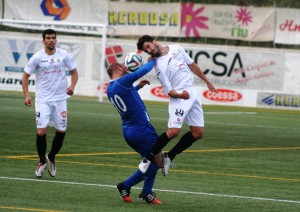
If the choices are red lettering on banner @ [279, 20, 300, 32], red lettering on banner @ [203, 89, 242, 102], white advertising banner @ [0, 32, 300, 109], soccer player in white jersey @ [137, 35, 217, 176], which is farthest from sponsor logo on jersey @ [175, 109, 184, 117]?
red lettering on banner @ [279, 20, 300, 32]

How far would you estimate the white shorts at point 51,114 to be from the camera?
15852 mm

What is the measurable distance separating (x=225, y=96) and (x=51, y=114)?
25.6 m

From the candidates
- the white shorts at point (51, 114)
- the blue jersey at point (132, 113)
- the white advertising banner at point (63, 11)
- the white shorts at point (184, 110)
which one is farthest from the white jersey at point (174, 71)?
the white advertising banner at point (63, 11)

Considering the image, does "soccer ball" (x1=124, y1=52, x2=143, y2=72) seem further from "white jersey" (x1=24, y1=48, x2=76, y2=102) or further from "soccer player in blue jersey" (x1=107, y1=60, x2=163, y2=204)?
"white jersey" (x1=24, y1=48, x2=76, y2=102)

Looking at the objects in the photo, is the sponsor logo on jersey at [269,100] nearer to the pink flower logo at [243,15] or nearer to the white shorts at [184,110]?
the pink flower logo at [243,15]

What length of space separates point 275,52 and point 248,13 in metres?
3.48

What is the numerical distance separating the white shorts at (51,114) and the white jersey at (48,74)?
83 mm

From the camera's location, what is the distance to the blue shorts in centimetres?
1307

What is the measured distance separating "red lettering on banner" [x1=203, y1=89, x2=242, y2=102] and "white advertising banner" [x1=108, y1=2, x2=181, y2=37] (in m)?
4.91

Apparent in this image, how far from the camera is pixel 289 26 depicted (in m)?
43.5

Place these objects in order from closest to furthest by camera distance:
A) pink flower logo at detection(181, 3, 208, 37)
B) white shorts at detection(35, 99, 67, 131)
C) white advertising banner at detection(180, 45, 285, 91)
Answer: white shorts at detection(35, 99, 67, 131) < white advertising banner at detection(180, 45, 285, 91) < pink flower logo at detection(181, 3, 208, 37)

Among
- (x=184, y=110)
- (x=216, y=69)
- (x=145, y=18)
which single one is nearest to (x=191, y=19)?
(x=145, y=18)

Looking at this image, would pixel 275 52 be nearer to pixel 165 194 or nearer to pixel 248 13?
pixel 248 13

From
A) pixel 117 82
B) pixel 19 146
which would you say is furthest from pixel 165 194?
pixel 19 146
